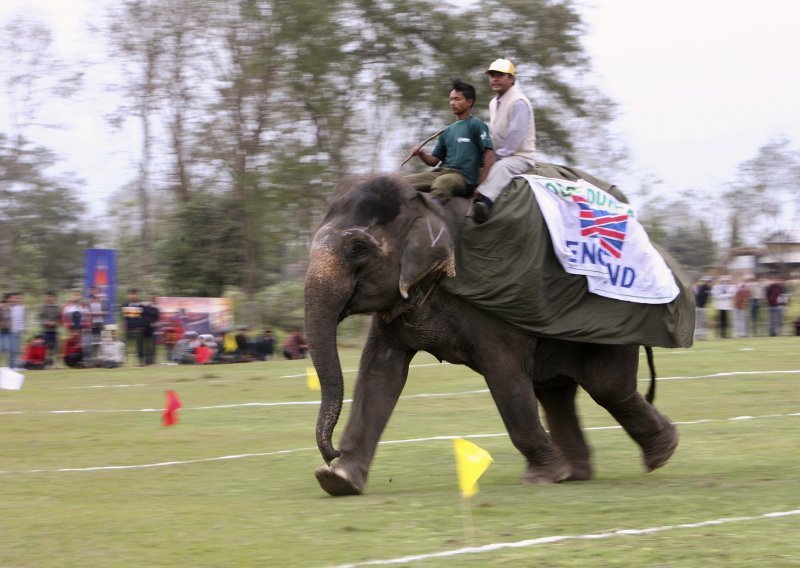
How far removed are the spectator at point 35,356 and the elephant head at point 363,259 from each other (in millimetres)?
17377

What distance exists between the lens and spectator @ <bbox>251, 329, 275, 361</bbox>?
28.1 metres

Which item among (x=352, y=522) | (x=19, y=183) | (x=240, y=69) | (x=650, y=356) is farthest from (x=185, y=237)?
(x=352, y=522)

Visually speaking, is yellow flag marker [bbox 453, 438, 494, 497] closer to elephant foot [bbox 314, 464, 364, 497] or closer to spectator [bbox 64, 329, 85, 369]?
elephant foot [bbox 314, 464, 364, 497]

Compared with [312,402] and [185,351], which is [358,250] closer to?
[312,402]

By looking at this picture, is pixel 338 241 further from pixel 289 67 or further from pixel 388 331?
pixel 289 67

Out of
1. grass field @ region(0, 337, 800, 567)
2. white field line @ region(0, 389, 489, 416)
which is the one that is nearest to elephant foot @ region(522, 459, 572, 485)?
grass field @ region(0, 337, 800, 567)

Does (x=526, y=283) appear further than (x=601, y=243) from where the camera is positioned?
No

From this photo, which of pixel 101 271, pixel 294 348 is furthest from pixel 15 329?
pixel 294 348

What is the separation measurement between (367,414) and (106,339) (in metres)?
17.9

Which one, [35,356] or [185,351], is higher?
[35,356]


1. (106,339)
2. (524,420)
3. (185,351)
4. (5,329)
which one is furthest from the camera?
(185,351)

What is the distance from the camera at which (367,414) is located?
9.34 meters

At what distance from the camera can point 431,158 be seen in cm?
1005

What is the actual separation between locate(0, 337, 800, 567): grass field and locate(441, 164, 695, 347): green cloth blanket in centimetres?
124
